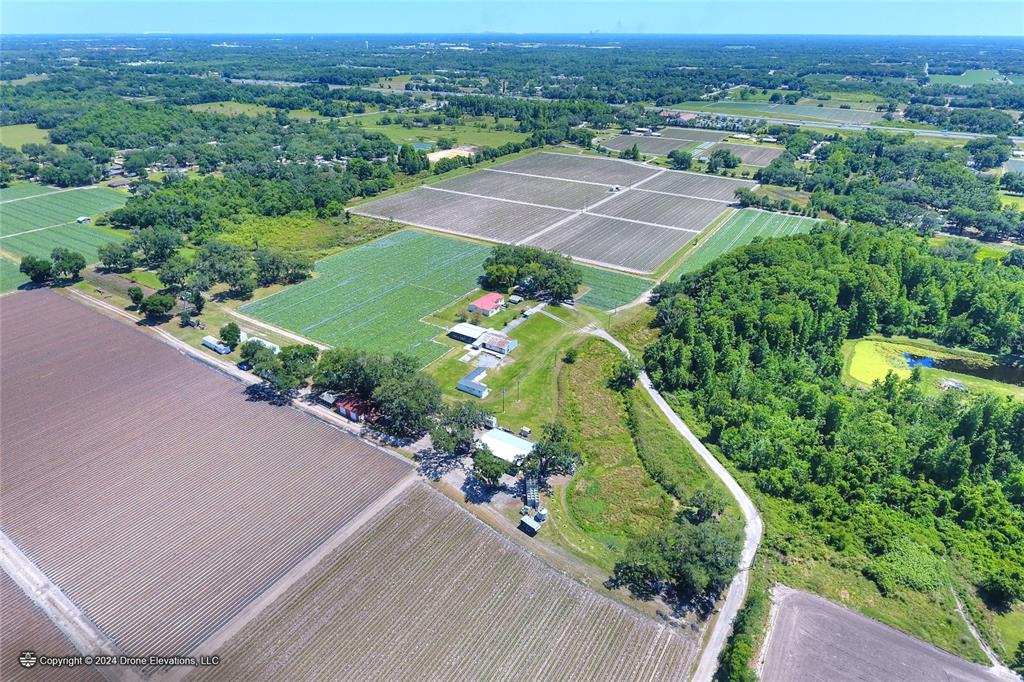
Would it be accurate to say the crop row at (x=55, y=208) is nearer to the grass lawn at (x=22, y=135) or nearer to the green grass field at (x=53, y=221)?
the green grass field at (x=53, y=221)

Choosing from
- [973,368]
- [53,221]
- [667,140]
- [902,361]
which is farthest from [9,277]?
[667,140]

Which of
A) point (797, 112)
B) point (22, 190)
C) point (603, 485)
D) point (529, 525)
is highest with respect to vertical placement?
point (797, 112)

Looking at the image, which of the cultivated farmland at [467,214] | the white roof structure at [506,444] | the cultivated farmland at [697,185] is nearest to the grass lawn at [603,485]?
the white roof structure at [506,444]

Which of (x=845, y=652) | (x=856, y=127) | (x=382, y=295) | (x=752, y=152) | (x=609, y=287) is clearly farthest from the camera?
(x=856, y=127)

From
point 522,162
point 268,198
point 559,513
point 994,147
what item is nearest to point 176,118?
point 268,198

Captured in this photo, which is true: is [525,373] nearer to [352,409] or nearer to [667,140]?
[352,409]

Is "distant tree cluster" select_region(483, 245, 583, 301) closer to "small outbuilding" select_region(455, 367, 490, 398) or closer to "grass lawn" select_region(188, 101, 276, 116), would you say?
"small outbuilding" select_region(455, 367, 490, 398)

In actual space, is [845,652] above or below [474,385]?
below
